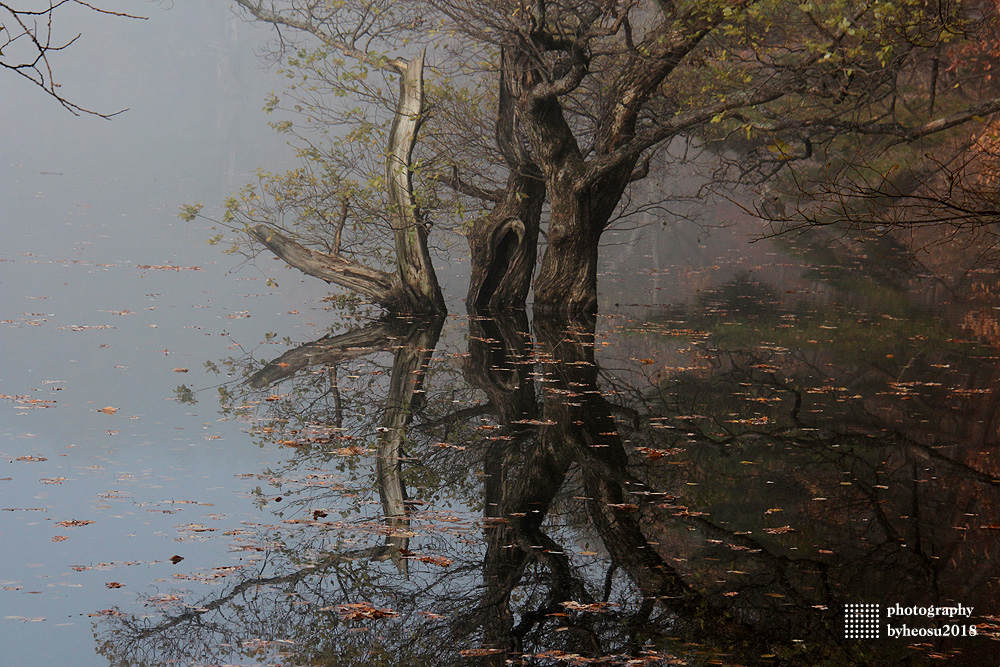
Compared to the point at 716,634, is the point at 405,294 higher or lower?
higher

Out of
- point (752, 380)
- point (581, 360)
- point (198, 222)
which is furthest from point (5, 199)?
point (752, 380)

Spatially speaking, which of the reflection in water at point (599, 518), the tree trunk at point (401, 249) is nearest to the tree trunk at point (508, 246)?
the tree trunk at point (401, 249)

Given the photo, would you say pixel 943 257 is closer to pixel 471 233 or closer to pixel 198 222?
pixel 471 233

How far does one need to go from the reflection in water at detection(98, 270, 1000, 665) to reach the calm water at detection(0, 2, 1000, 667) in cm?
2

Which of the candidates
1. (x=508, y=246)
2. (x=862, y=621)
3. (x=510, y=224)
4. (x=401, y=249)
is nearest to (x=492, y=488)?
(x=862, y=621)

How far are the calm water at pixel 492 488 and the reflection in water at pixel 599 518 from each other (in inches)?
0.9

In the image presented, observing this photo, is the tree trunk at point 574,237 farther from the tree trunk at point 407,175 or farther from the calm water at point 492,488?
the tree trunk at point 407,175

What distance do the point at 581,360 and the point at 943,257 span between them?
20252mm

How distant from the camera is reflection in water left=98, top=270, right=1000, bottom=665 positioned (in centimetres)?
368

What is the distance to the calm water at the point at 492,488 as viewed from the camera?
12.3 ft

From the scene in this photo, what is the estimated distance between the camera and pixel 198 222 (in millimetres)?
36281

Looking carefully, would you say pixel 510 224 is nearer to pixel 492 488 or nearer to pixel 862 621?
pixel 492 488

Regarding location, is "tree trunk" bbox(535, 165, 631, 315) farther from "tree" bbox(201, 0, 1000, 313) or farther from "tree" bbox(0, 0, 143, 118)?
"tree" bbox(0, 0, 143, 118)

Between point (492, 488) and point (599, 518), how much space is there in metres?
0.92
